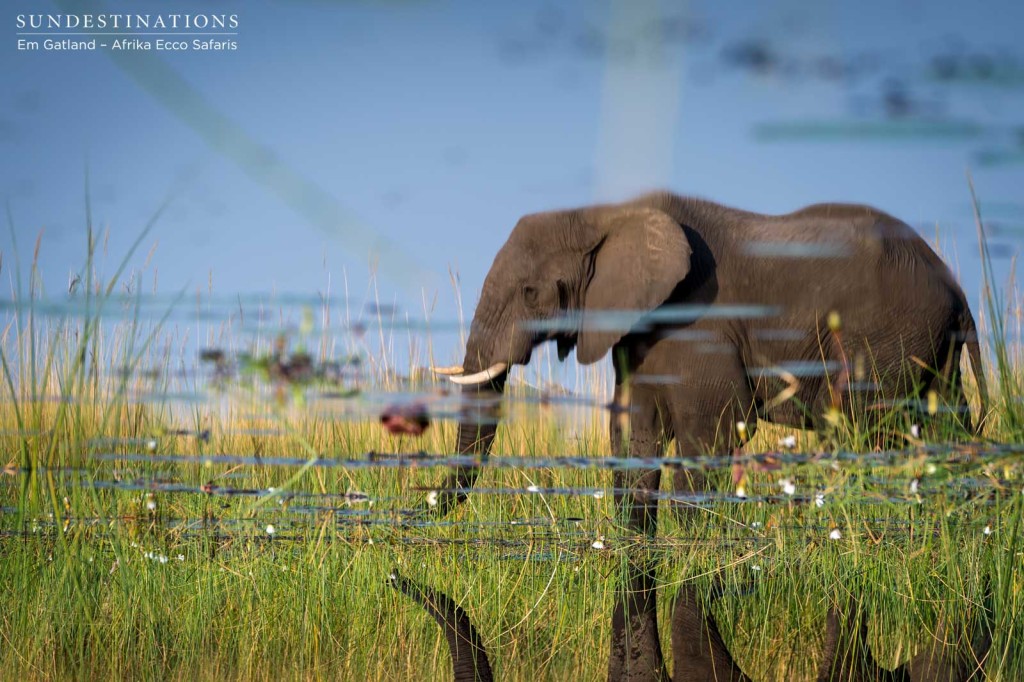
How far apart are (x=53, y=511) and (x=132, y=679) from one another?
47cm

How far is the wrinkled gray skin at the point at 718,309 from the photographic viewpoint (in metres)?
4.02

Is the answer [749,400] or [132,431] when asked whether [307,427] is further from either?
[749,400]

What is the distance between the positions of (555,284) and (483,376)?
→ 417 millimetres

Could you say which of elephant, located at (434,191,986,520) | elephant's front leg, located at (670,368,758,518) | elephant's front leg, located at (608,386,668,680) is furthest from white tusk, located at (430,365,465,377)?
elephant's front leg, located at (608,386,668,680)

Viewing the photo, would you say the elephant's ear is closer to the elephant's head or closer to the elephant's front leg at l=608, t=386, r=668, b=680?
the elephant's head

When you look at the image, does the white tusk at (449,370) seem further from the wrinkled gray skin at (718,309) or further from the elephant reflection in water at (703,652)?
the elephant reflection in water at (703,652)

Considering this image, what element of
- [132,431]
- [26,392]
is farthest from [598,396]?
[26,392]

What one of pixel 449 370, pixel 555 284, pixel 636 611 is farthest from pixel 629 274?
pixel 636 611

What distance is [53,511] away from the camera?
3.10 meters

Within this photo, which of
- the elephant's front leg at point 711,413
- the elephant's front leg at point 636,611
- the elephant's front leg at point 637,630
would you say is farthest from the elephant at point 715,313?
the elephant's front leg at point 637,630

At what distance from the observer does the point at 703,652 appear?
3.08 metres

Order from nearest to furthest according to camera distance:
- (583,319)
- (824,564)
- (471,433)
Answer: (824,564) → (471,433) → (583,319)

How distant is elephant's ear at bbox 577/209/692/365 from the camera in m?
4.03

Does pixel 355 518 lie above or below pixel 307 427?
below
